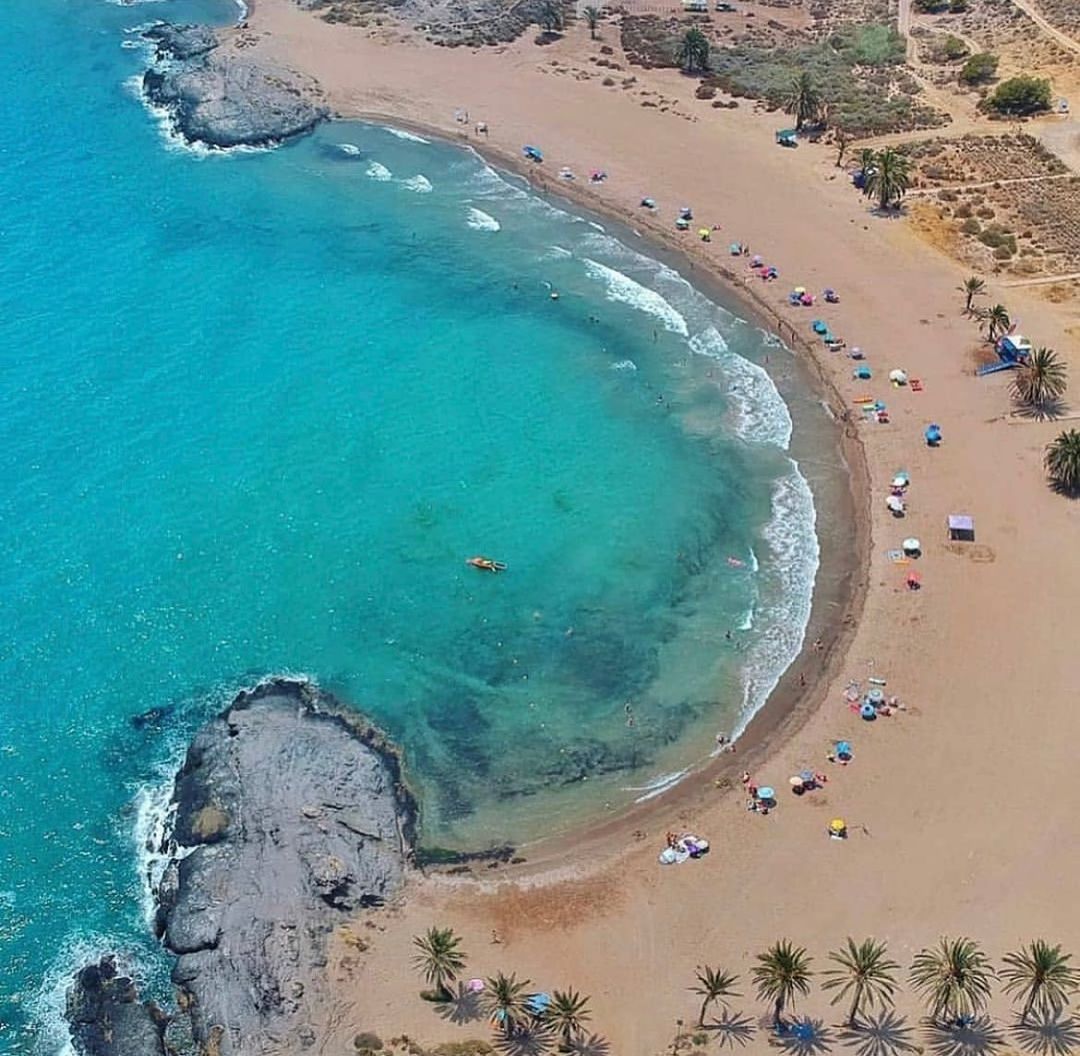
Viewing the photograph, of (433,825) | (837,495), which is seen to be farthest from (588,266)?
(433,825)

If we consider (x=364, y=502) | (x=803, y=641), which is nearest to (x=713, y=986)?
(x=803, y=641)

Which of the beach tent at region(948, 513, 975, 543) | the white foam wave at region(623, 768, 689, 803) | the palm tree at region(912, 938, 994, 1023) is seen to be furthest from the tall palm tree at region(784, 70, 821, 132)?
the palm tree at region(912, 938, 994, 1023)

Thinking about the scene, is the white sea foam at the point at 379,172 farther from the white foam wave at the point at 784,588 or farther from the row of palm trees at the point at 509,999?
the row of palm trees at the point at 509,999

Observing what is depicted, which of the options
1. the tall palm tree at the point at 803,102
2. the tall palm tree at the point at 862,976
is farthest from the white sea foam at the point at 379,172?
the tall palm tree at the point at 862,976

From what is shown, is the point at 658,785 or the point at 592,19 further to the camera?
the point at 592,19

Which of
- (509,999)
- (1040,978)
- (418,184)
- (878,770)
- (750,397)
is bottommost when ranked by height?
(418,184)

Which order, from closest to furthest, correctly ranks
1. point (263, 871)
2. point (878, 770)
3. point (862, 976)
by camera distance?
1. point (862, 976)
2. point (263, 871)
3. point (878, 770)

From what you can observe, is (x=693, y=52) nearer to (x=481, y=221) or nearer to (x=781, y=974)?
(x=481, y=221)
